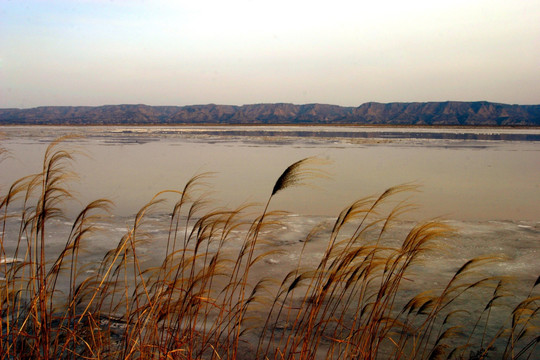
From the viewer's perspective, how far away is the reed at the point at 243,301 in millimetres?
2348

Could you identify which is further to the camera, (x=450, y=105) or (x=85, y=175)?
(x=450, y=105)

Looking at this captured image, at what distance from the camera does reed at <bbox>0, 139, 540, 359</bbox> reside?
235 centimetres

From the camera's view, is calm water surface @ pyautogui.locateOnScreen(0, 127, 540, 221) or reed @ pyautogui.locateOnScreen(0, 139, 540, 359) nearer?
reed @ pyautogui.locateOnScreen(0, 139, 540, 359)

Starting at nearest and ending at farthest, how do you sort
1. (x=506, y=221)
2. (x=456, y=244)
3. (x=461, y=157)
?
(x=456, y=244) → (x=506, y=221) → (x=461, y=157)

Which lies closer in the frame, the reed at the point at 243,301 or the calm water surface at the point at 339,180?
the reed at the point at 243,301

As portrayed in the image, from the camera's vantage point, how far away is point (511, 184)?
1200 cm

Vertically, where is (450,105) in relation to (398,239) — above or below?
above

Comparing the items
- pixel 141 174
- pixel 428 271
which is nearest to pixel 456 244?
pixel 428 271

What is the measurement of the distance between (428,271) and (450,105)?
19745cm

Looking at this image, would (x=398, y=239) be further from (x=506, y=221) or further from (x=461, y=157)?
(x=461, y=157)

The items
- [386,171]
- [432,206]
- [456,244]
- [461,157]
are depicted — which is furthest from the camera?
[461,157]

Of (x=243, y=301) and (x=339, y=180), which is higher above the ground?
(x=243, y=301)

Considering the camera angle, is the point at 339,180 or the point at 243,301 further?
the point at 339,180

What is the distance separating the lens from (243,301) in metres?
3.00
